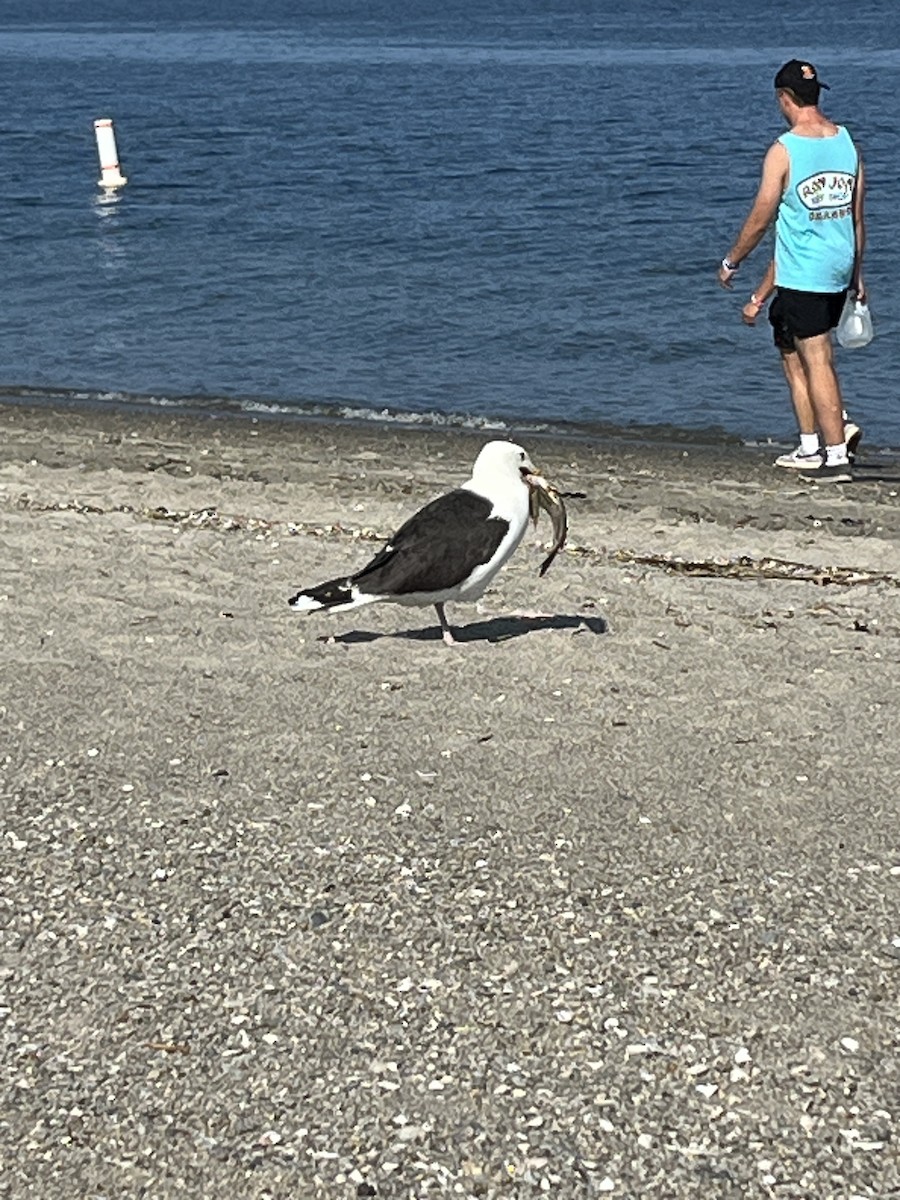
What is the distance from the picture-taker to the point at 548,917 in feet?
18.6

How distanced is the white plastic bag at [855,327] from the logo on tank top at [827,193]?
59 centimetres

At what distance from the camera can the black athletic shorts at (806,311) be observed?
1082 centimetres

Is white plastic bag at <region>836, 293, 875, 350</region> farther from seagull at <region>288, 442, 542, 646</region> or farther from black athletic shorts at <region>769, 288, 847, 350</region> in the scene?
seagull at <region>288, 442, 542, 646</region>

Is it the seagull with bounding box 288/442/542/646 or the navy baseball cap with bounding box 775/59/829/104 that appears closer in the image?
the seagull with bounding box 288/442/542/646

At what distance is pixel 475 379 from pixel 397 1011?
39.6ft

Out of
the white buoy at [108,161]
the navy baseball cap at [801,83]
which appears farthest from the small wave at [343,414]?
the white buoy at [108,161]

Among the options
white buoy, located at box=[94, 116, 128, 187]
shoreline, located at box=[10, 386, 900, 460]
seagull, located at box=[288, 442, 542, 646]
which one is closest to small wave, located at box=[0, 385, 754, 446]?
shoreline, located at box=[10, 386, 900, 460]

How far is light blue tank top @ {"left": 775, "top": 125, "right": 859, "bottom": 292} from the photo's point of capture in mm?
10477

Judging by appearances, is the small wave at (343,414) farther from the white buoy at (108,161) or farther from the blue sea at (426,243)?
the white buoy at (108,161)

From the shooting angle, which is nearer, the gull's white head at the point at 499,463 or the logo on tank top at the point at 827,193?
the gull's white head at the point at 499,463

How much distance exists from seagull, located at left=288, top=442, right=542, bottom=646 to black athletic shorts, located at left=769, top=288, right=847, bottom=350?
126 inches

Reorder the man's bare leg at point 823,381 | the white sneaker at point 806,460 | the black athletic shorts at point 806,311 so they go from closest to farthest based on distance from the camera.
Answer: the black athletic shorts at point 806,311 → the man's bare leg at point 823,381 → the white sneaker at point 806,460

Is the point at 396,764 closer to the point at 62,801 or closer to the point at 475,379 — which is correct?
the point at 62,801

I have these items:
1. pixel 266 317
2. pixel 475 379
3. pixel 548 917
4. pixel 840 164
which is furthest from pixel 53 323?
pixel 548 917
